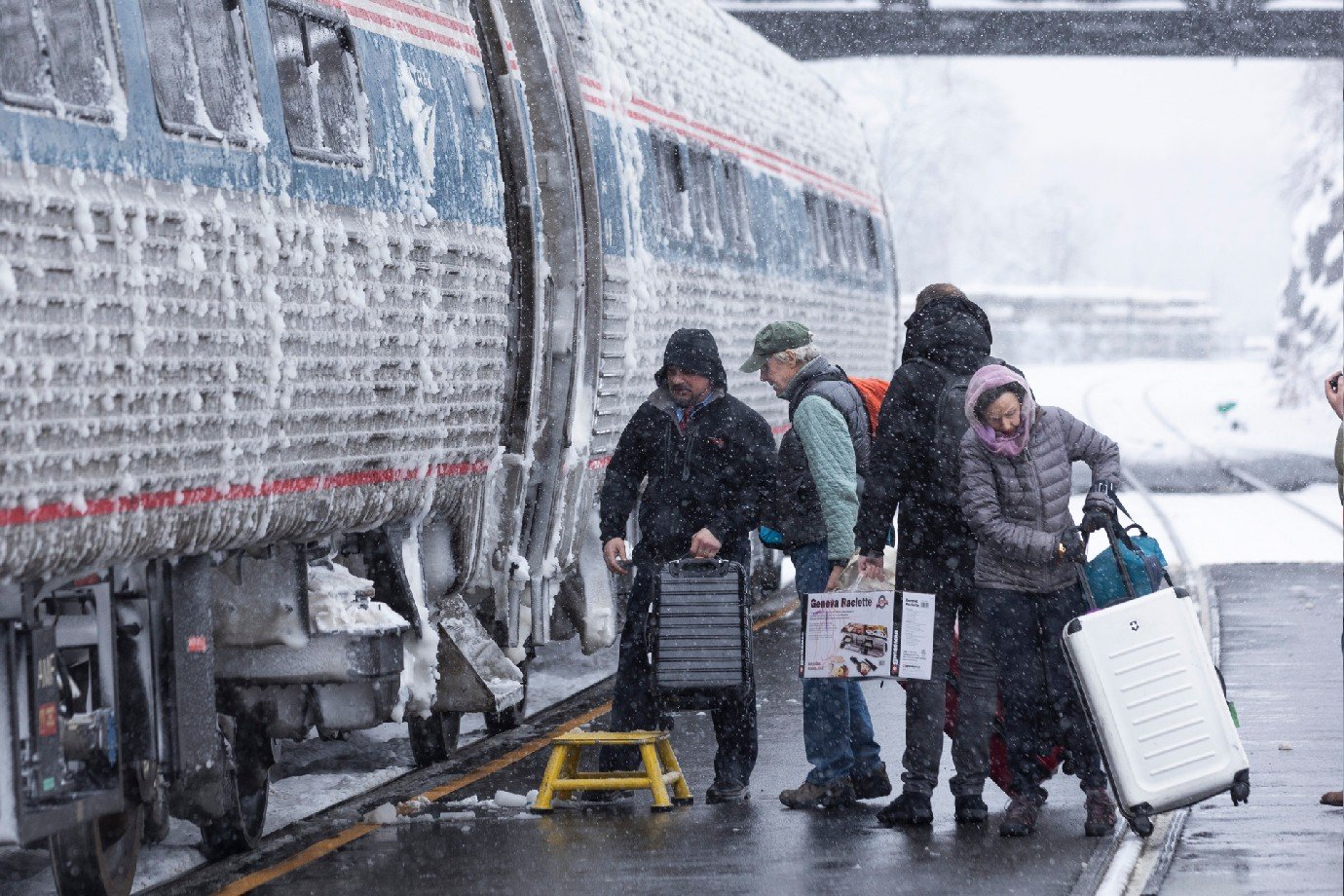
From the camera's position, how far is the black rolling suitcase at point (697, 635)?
8930 mm

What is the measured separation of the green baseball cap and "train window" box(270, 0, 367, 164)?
201cm

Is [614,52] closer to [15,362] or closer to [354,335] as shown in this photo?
[354,335]

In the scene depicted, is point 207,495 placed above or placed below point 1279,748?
above

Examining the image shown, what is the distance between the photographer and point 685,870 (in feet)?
25.8

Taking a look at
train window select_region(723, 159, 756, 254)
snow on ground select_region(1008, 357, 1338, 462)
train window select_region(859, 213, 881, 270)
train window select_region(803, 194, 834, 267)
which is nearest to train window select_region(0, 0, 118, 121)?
train window select_region(723, 159, 756, 254)

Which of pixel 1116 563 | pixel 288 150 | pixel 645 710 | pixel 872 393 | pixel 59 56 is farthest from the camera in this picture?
pixel 872 393

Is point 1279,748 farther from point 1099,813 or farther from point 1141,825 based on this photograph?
point 1141,825

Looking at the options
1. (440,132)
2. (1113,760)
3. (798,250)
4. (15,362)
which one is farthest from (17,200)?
(798,250)

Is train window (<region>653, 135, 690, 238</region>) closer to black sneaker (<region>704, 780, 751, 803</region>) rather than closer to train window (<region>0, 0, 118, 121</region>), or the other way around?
black sneaker (<region>704, 780, 751, 803</region>)

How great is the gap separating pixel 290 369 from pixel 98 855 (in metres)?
1.62

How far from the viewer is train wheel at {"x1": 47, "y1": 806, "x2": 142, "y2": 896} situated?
285 inches

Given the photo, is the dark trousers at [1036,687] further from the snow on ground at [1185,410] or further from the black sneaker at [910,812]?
the snow on ground at [1185,410]

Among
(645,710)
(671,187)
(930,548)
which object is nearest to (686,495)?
(645,710)

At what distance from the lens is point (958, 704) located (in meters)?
8.61
